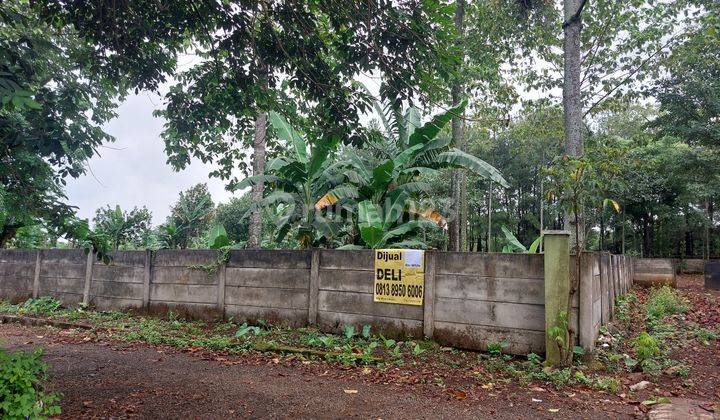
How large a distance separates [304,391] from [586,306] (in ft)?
10.8

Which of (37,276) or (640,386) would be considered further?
(37,276)

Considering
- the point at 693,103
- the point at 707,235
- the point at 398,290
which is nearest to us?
the point at 398,290

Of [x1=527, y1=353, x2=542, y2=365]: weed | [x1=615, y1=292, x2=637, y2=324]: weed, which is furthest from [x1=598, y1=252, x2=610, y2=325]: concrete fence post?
[x1=527, y1=353, x2=542, y2=365]: weed

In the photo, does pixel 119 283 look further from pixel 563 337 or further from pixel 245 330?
pixel 563 337

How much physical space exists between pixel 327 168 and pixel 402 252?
2.90 meters

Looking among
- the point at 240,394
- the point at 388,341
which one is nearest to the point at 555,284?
the point at 388,341

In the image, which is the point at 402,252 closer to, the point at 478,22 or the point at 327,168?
the point at 327,168

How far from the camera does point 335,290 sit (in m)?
6.79

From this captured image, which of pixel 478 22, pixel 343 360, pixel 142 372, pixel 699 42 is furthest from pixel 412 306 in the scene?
pixel 699 42

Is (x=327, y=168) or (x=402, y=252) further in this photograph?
(x=327, y=168)

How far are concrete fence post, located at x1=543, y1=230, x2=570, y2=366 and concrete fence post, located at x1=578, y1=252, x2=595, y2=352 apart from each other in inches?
6.3

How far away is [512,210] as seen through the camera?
34.8m

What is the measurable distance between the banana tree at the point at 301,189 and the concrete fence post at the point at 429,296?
7.98ft

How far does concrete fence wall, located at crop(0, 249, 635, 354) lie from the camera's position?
5.45m
